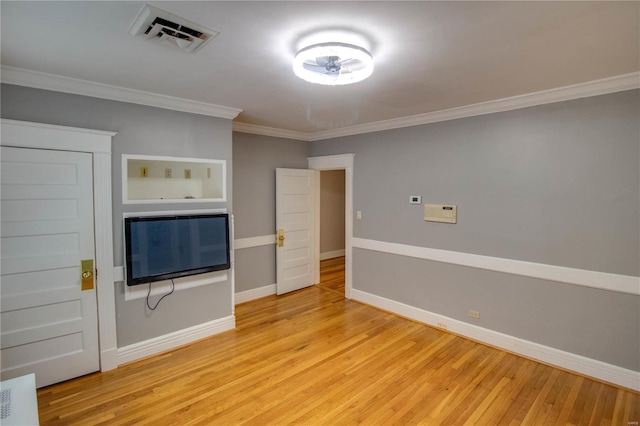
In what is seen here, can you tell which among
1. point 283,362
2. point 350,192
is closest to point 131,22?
point 283,362

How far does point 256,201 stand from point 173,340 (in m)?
2.17

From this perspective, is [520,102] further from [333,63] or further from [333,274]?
[333,274]

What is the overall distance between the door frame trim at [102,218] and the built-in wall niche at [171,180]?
173mm

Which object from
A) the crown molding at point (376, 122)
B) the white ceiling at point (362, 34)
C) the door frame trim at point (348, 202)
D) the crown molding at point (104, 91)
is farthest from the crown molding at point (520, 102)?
the crown molding at point (104, 91)

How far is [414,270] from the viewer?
13.5ft

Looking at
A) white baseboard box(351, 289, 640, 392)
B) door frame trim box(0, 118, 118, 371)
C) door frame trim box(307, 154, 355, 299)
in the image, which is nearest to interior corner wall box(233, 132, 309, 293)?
door frame trim box(307, 154, 355, 299)

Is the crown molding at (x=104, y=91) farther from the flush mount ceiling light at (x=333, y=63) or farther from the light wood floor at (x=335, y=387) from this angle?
the light wood floor at (x=335, y=387)

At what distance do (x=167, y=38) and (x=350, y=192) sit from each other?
10.8ft

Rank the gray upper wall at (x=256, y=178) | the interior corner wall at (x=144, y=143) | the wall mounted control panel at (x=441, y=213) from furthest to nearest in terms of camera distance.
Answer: the gray upper wall at (x=256, y=178), the wall mounted control panel at (x=441, y=213), the interior corner wall at (x=144, y=143)

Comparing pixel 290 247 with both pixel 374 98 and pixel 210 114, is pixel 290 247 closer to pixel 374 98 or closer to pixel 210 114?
pixel 210 114

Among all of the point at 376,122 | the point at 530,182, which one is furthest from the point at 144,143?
the point at 530,182

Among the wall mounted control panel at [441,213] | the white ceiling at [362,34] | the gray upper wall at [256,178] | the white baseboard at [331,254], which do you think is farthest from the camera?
the white baseboard at [331,254]

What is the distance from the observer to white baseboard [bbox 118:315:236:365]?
3.11 meters

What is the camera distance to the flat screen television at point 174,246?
3045mm
